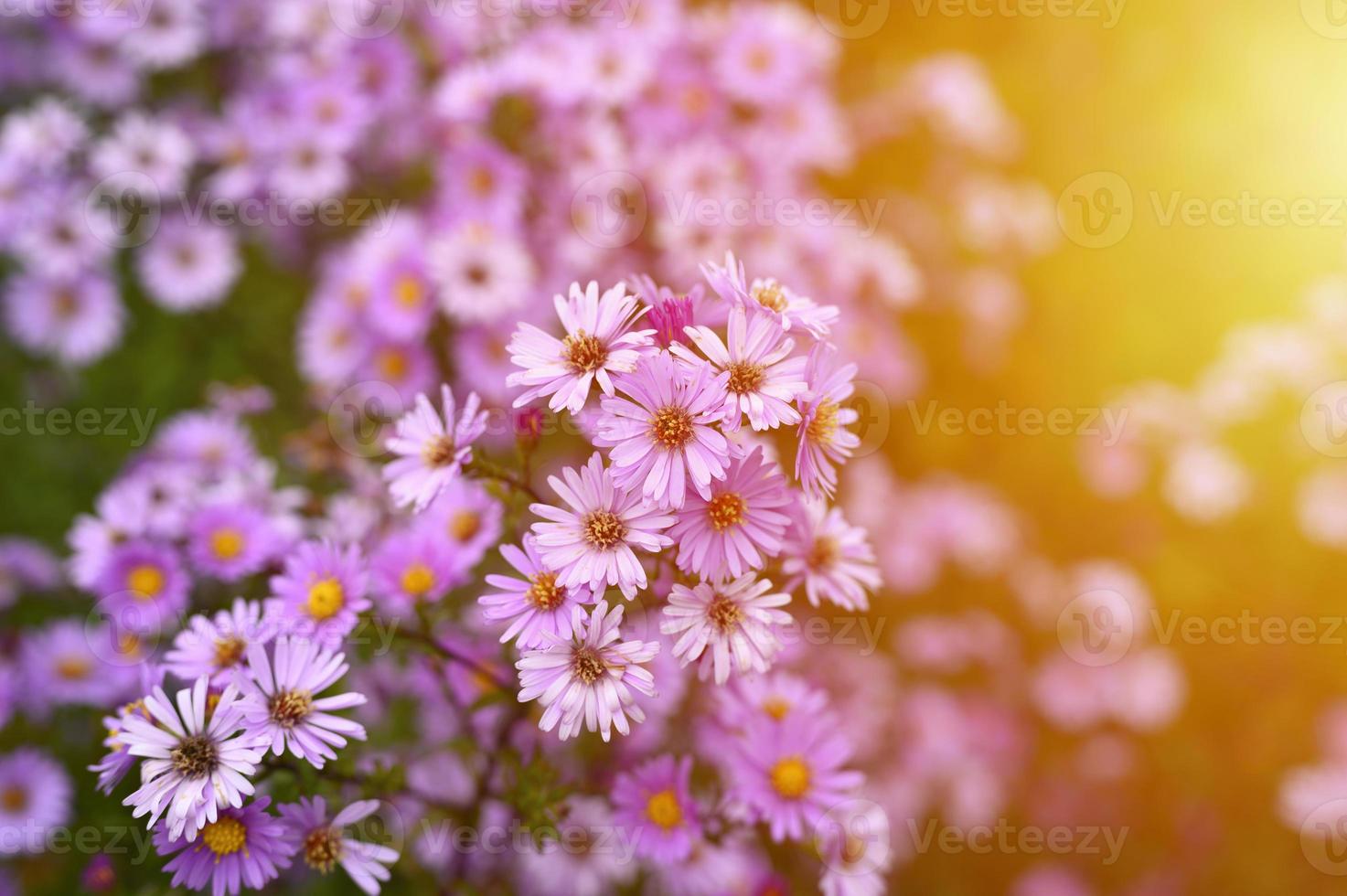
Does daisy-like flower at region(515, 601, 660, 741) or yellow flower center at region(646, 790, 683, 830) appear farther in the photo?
yellow flower center at region(646, 790, 683, 830)

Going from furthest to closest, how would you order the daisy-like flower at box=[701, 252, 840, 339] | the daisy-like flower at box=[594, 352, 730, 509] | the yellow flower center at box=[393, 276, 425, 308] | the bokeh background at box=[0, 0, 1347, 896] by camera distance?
the bokeh background at box=[0, 0, 1347, 896] → the yellow flower center at box=[393, 276, 425, 308] → the daisy-like flower at box=[701, 252, 840, 339] → the daisy-like flower at box=[594, 352, 730, 509]

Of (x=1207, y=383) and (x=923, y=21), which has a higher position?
(x=923, y=21)

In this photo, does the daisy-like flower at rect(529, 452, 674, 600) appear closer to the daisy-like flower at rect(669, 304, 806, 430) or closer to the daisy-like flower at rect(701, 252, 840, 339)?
the daisy-like flower at rect(669, 304, 806, 430)

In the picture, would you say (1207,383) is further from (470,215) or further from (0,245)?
(0,245)

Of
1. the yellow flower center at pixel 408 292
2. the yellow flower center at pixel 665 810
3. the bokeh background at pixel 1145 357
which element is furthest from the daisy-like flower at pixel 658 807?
the bokeh background at pixel 1145 357

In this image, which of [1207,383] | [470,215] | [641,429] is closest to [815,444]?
[641,429]

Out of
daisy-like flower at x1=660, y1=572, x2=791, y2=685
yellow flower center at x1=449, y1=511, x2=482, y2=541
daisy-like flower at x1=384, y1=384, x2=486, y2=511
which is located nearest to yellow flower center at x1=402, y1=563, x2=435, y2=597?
yellow flower center at x1=449, y1=511, x2=482, y2=541
